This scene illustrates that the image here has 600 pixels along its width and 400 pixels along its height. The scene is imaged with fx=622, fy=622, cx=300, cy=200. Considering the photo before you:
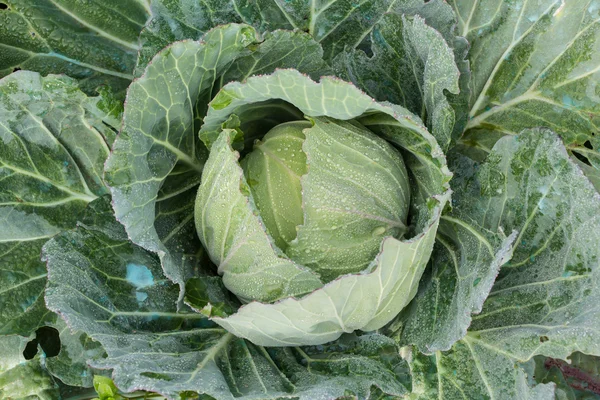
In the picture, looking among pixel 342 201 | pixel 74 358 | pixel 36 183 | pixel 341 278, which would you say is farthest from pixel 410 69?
pixel 74 358

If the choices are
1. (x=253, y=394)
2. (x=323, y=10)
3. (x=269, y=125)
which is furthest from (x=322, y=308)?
(x=323, y=10)

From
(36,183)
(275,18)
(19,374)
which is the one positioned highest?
(275,18)

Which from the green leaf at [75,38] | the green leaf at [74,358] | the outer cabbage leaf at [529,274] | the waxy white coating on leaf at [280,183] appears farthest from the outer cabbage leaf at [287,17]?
the green leaf at [74,358]

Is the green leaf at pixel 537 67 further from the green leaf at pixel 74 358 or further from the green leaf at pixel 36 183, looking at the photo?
the green leaf at pixel 74 358

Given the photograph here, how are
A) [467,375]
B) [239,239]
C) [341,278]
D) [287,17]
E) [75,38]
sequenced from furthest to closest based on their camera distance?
[75,38] < [287,17] < [467,375] < [239,239] < [341,278]

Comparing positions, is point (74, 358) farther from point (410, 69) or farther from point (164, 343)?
point (410, 69)

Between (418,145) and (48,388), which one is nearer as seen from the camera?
(418,145)

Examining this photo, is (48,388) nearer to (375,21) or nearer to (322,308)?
(322,308)
